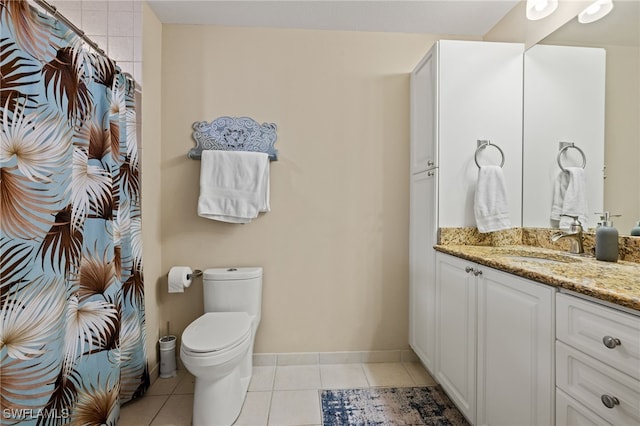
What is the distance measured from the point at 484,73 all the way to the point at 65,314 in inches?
92.8

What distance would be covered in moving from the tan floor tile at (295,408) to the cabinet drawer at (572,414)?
106 centimetres

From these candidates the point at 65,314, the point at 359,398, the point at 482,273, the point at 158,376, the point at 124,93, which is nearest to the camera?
the point at 65,314

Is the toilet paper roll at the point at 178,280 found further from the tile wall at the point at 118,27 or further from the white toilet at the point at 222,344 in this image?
the tile wall at the point at 118,27

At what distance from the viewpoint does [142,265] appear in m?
1.80

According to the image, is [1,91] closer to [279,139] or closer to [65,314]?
[65,314]

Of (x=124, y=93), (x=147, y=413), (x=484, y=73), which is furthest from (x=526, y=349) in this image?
(x=124, y=93)

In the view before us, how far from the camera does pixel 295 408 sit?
1.68m

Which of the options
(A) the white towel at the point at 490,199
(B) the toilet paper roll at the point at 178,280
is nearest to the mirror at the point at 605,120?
(A) the white towel at the point at 490,199

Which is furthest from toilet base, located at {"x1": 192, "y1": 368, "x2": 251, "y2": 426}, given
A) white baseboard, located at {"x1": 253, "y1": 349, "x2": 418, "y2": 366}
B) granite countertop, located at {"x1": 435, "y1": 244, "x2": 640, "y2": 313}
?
granite countertop, located at {"x1": 435, "y1": 244, "x2": 640, "y2": 313}

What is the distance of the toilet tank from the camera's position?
1.92m

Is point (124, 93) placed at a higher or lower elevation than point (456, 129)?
higher

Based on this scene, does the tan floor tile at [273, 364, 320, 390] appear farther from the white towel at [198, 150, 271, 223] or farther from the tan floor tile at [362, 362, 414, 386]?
the white towel at [198, 150, 271, 223]

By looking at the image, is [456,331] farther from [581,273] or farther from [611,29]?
[611,29]

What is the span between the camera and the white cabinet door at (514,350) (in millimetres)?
998
